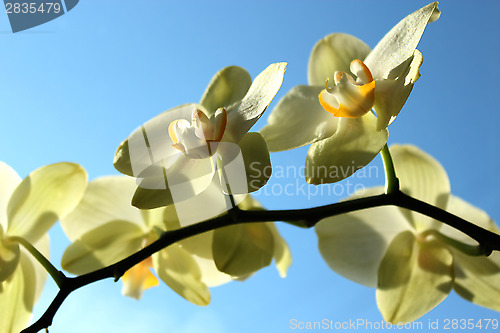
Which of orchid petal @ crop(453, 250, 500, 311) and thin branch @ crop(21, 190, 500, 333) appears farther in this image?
orchid petal @ crop(453, 250, 500, 311)

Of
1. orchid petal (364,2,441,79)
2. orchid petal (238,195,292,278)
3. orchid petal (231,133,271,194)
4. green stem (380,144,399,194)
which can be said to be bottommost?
orchid petal (238,195,292,278)

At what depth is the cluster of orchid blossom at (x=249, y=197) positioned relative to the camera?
453mm

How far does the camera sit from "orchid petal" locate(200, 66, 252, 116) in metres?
0.52

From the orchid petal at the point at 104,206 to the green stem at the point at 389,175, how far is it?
305 mm

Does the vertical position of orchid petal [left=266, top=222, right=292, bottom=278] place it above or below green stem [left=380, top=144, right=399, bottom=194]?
below

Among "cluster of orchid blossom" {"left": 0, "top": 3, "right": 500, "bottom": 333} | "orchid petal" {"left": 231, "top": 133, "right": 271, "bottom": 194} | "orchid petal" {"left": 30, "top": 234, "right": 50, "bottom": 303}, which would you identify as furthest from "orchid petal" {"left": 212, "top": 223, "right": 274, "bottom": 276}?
"orchid petal" {"left": 30, "top": 234, "right": 50, "bottom": 303}

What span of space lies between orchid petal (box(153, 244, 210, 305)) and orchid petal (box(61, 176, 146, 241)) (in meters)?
0.05

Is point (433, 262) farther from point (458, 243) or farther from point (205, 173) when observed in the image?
point (205, 173)

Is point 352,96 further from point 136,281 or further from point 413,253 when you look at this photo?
point 136,281

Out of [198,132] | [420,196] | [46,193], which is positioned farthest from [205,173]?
[420,196]

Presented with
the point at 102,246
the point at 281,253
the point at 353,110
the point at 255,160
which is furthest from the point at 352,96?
the point at 102,246

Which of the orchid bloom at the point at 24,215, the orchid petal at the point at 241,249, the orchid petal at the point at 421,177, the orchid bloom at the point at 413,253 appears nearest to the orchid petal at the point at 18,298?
the orchid bloom at the point at 24,215

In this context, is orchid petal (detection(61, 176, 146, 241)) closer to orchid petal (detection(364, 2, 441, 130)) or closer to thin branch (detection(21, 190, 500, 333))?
thin branch (detection(21, 190, 500, 333))

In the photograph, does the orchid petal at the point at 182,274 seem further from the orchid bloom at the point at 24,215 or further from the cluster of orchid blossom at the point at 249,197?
the orchid bloom at the point at 24,215
